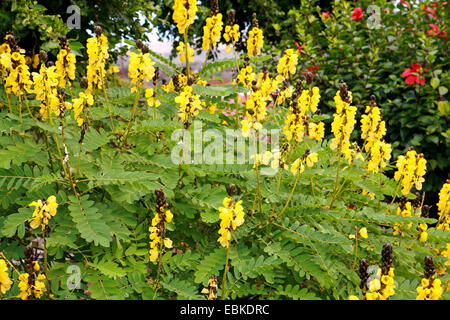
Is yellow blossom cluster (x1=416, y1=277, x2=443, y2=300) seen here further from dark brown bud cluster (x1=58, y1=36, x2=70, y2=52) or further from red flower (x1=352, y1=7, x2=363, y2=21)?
red flower (x1=352, y1=7, x2=363, y2=21)

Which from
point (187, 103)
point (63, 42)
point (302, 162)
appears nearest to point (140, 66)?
point (187, 103)

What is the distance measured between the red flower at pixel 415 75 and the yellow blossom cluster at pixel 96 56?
3412mm

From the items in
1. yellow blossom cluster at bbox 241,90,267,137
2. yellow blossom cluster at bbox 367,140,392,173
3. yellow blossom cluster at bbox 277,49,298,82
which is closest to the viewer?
yellow blossom cluster at bbox 241,90,267,137

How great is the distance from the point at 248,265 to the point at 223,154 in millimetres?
665

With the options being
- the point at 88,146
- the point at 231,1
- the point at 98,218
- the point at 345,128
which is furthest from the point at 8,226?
the point at 231,1

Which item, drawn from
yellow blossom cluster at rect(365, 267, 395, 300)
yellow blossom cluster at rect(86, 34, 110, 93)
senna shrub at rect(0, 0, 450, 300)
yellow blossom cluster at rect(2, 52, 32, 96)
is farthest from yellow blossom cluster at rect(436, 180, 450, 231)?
yellow blossom cluster at rect(2, 52, 32, 96)

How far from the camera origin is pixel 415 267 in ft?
7.36

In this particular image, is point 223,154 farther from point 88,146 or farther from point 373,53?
point 373,53

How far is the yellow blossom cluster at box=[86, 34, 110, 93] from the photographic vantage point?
2.16 meters

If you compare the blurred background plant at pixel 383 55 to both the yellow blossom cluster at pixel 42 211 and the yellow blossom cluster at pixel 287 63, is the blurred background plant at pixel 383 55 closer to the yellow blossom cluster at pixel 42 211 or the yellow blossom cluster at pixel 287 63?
the yellow blossom cluster at pixel 287 63

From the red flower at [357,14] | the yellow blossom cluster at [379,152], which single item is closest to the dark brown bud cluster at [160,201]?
the yellow blossom cluster at [379,152]

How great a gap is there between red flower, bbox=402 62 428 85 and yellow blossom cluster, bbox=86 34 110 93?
3412mm

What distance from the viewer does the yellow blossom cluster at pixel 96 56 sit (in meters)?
2.16

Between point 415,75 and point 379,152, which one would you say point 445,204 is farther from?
point 415,75
